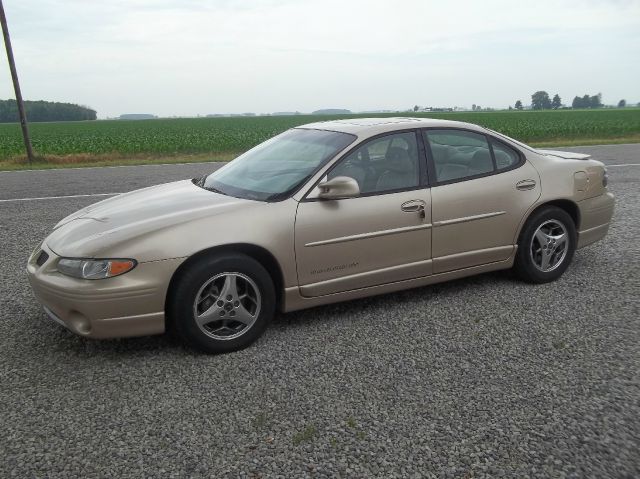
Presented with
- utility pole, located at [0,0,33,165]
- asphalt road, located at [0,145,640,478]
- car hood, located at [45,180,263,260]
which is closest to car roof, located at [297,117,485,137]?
car hood, located at [45,180,263,260]

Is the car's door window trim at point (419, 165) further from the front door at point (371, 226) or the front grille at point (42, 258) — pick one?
the front grille at point (42, 258)

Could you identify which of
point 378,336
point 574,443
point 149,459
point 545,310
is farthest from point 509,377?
point 149,459

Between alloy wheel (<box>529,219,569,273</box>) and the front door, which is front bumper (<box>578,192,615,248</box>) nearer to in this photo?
alloy wheel (<box>529,219,569,273</box>)

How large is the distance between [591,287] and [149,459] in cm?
374

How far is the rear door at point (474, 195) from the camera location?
13.8 ft

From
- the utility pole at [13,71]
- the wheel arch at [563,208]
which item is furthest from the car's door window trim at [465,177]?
the utility pole at [13,71]

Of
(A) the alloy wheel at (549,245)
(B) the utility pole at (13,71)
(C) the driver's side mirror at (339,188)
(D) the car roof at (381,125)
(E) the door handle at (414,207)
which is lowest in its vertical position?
(A) the alloy wheel at (549,245)

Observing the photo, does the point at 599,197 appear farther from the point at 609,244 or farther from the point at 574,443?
the point at 574,443

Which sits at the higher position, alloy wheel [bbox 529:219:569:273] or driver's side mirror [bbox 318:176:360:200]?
driver's side mirror [bbox 318:176:360:200]

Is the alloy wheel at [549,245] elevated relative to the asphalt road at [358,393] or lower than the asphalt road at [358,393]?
elevated

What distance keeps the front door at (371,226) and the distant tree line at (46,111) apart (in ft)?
385

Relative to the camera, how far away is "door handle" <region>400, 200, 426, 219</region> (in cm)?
402

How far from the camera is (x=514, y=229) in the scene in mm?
4504

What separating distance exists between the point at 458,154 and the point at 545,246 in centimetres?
111
